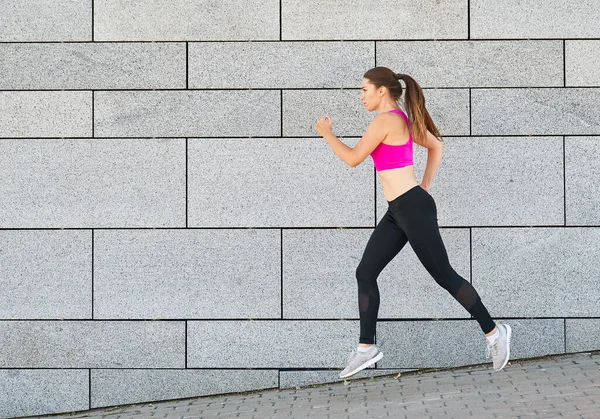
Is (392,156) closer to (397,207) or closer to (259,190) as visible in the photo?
(397,207)

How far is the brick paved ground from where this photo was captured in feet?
18.4

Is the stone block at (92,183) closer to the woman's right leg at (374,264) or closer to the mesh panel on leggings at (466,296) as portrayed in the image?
the woman's right leg at (374,264)

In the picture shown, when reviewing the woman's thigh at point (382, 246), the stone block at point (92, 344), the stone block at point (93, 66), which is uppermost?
the stone block at point (93, 66)

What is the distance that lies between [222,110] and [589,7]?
2.91 m

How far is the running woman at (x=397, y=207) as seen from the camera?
5.65 metres

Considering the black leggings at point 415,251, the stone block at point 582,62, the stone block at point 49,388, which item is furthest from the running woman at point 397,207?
the stone block at point 49,388

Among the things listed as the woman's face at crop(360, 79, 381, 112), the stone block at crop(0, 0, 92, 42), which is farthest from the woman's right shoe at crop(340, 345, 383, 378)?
the stone block at crop(0, 0, 92, 42)

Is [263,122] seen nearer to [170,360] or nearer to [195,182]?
[195,182]

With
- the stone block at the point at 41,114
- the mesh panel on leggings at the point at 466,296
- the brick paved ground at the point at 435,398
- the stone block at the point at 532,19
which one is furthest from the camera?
the stone block at the point at 41,114

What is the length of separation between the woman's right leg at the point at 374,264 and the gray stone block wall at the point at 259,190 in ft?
3.45

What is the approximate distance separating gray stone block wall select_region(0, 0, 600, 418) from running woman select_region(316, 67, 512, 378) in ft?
3.52

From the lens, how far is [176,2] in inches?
273

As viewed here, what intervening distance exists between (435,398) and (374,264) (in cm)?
105

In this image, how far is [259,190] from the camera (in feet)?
22.8
